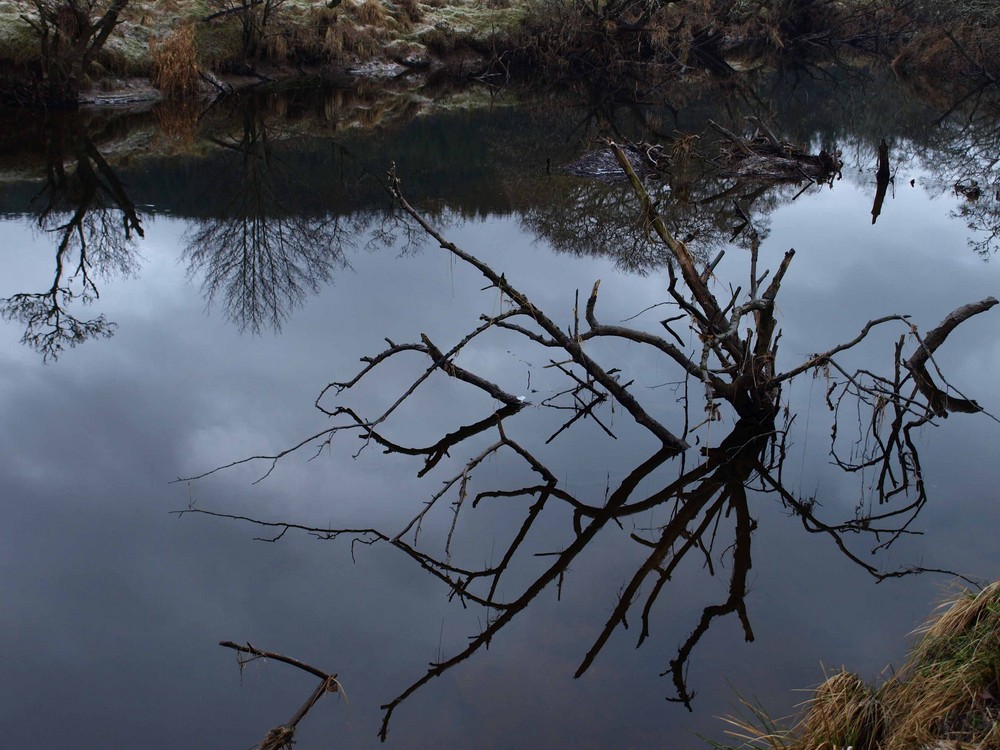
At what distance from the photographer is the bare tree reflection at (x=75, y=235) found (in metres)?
10.8

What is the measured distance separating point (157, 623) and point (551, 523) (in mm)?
2671

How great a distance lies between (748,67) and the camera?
32938 millimetres

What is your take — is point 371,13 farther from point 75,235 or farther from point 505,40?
point 75,235

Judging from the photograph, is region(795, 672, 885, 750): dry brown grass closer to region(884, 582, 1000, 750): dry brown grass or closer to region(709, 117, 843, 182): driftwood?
region(884, 582, 1000, 750): dry brown grass

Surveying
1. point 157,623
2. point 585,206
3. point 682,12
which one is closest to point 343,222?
point 585,206

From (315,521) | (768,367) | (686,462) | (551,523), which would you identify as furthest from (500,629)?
(768,367)

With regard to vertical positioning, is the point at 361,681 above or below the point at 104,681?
below

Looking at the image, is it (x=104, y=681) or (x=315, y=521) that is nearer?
(x=104, y=681)

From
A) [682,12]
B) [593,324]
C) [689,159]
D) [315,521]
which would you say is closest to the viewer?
[315,521]

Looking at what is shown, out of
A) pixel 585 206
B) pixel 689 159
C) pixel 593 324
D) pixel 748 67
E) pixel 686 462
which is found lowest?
pixel 686 462

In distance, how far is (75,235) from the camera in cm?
1369

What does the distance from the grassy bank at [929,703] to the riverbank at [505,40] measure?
856 inches

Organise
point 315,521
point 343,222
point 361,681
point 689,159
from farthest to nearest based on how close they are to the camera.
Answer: point 689,159, point 343,222, point 315,521, point 361,681

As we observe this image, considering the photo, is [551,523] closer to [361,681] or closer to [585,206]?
[361,681]
